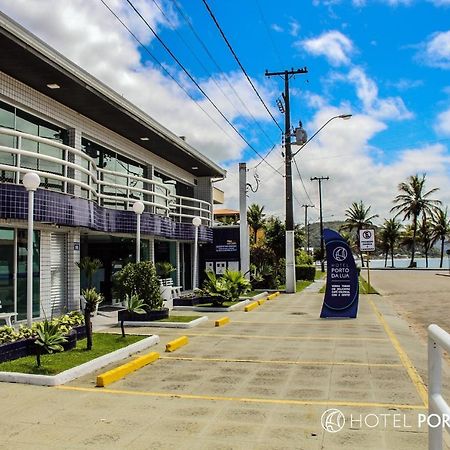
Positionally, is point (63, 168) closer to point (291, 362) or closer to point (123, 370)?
point (123, 370)

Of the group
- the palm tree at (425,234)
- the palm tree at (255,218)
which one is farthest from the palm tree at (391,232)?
the palm tree at (255,218)

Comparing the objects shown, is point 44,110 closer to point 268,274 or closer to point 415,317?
point 415,317

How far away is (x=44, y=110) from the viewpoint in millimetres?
16828

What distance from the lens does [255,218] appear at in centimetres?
5006

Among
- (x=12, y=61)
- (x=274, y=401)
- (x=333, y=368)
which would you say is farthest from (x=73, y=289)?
(x=274, y=401)

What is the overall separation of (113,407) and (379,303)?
17601 mm

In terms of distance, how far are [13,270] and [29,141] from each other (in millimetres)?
4096

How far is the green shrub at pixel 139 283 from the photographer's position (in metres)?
14.5

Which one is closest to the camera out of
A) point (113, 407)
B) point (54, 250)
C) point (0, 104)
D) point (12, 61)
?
point (113, 407)

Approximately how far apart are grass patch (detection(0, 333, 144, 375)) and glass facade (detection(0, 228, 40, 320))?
402cm

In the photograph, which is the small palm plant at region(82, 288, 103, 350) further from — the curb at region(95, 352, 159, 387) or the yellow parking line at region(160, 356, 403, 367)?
the yellow parking line at region(160, 356, 403, 367)

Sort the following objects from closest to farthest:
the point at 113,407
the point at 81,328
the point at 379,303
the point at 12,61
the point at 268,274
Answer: the point at 113,407, the point at 81,328, the point at 12,61, the point at 379,303, the point at 268,274

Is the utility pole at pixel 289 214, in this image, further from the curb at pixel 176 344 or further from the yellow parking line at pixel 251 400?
the yellow parking line at pixel 251 400

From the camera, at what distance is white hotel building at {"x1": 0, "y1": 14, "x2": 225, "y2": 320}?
1358 cm
